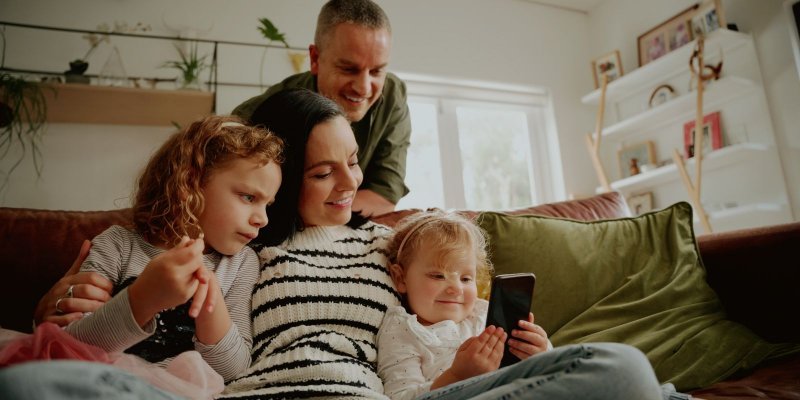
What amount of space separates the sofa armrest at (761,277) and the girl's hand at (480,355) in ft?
2.95

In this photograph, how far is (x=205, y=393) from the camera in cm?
80

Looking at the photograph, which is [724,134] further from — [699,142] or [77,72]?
[77,72]

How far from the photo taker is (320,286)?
1043 mm

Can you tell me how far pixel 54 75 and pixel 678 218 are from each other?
291 cm

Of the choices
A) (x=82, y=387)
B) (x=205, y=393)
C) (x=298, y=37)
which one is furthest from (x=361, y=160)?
(x=298, y=37)

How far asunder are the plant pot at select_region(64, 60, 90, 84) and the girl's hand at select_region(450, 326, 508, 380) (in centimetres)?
251

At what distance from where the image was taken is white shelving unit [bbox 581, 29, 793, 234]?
320cm

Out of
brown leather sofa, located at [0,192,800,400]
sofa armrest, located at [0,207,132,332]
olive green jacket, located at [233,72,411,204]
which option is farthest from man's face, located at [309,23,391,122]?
sofa armrest, located at [0,207,132,332]

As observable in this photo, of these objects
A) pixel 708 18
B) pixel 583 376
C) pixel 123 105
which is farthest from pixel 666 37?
pixel 583 376

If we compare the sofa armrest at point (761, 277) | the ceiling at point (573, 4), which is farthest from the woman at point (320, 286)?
the ceiling at point (573, 4)

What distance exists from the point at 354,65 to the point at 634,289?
107 cm

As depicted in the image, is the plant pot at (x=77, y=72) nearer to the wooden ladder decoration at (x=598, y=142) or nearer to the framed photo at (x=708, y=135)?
the wooden ladder decoration at (x=598, y=142)

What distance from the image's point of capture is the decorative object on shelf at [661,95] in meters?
3.79

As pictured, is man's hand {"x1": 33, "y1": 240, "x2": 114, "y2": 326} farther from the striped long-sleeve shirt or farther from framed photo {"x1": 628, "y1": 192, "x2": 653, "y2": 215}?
framed photo {"x1": 628, "y1": 192, "x2": 653, "y2": 215}
